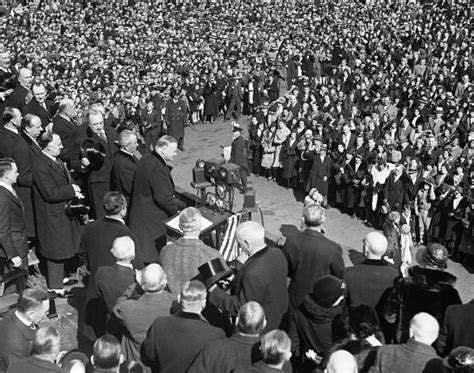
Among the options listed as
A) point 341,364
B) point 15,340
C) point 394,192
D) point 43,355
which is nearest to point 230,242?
point 15,340

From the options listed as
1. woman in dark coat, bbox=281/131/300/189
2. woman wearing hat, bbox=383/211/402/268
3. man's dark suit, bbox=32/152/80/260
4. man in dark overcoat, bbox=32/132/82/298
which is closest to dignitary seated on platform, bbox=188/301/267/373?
man in dark overcoat, bbox=32/132/82/298

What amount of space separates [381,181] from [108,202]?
324 inches

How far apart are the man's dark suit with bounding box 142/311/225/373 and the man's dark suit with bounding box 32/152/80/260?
9.92ft

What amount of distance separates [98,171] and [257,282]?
3.57 metres

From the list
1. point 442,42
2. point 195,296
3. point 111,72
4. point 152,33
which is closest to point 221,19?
point 152,33

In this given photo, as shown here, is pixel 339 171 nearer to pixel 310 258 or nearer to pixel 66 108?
pixel 66 108

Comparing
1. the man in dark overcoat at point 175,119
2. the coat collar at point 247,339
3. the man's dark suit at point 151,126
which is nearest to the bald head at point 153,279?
the coat collar at point 247,339

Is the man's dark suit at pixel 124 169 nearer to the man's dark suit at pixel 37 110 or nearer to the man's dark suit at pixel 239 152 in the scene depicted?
the man's dark suit at pixel 37 110

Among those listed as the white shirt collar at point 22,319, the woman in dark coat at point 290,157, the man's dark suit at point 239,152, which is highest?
the white shirt collar at point 22,319

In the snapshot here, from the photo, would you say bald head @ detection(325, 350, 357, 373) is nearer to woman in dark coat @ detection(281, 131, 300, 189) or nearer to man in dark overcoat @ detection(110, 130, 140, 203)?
man in dark overcoat @ detection(110, 130, 140, 203)

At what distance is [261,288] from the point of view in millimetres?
5668

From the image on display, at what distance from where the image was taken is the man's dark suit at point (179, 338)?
494 cm

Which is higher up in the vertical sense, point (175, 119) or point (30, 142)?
point (30, 142)

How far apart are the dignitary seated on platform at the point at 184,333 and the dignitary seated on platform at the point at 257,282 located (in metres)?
0.60
